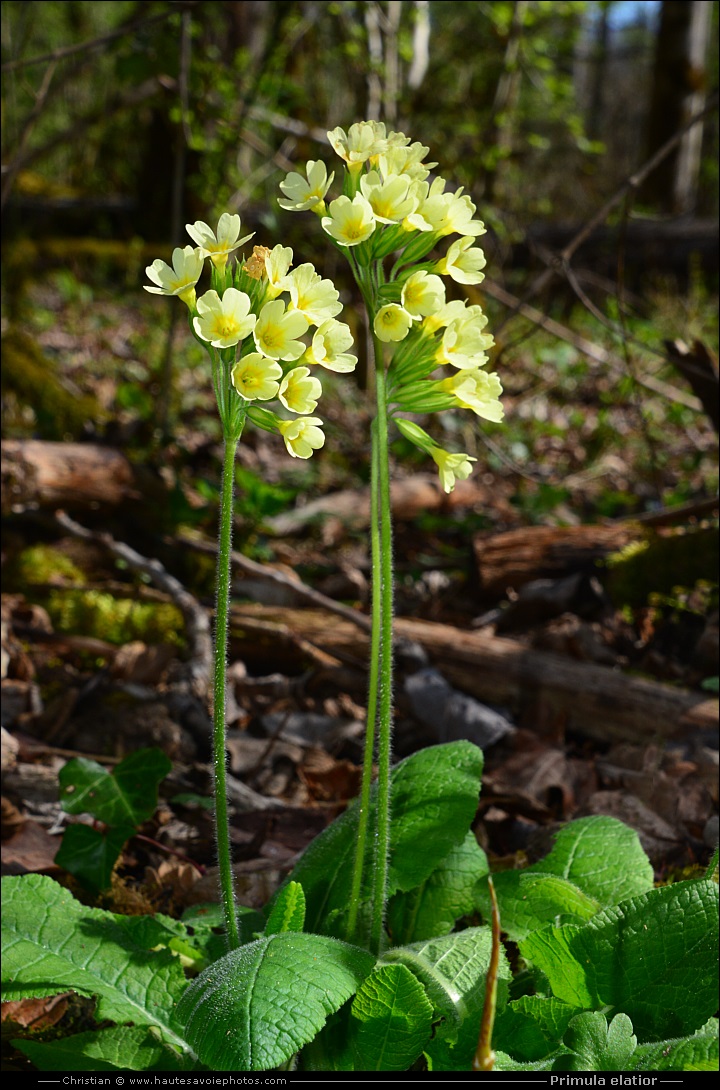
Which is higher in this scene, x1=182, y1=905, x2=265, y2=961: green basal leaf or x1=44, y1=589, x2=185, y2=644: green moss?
x1=44, y1=589, x2=185, y2=644: green moss

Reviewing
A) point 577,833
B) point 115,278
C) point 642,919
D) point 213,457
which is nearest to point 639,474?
point 213,457

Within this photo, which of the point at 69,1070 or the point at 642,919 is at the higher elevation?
the point at 642,919

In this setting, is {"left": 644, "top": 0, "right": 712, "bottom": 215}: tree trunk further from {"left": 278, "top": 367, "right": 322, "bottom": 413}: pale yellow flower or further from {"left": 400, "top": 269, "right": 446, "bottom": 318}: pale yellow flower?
{"left": 278, "top": 367, "right": 322, "bottom": 413}: pale yellow flower

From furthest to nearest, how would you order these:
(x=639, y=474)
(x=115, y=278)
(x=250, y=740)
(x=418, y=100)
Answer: (x=115, y=278) < (x=418, y=100) < (x=639, y=474) < (x=250, y=740)

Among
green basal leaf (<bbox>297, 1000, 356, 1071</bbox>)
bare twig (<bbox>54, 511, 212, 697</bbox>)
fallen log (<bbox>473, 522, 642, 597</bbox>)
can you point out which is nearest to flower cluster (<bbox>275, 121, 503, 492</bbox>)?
green basal leaf (<bbox>297, 1000, 356, 1071</bbox>)

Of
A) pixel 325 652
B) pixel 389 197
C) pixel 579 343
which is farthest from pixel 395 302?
pixel 579 343

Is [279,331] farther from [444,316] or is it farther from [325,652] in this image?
[325,652]
